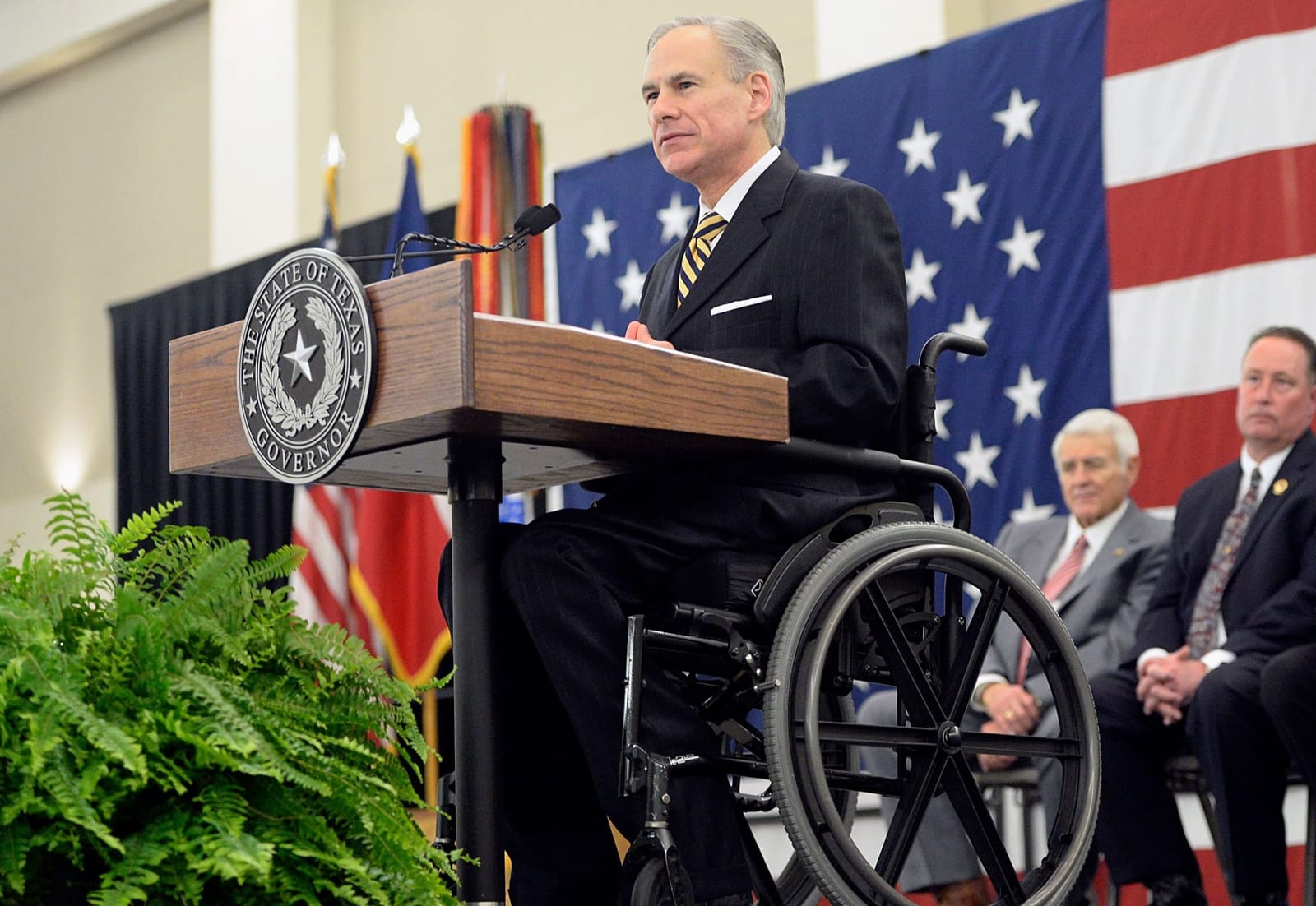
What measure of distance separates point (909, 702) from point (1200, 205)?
257cm

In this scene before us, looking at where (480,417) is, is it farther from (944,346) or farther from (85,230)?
(85,230)

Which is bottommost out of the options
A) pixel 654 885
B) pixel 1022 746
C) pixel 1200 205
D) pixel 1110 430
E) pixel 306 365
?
pixel 654 885

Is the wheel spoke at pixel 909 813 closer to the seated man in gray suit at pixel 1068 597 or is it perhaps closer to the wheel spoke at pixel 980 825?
the wheel spoke at pixel 980 825

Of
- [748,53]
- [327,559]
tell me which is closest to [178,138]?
[327,559]

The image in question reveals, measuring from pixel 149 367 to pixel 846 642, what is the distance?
6956mm

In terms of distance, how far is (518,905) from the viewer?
185 centimetres

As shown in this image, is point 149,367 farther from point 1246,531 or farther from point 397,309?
point 397,309

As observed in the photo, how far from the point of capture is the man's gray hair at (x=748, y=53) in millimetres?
2092

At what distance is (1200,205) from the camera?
3842 millimetres

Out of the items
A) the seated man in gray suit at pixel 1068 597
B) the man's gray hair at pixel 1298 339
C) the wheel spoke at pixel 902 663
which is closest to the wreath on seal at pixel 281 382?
the wheel spoke at pixel 902 663

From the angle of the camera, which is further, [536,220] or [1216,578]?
[1216,578]

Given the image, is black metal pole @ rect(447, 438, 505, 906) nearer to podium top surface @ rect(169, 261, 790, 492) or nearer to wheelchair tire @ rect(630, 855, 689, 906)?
podium top surface @ rect(169, 261, 790, 492)

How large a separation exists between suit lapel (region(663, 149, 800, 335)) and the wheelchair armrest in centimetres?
29

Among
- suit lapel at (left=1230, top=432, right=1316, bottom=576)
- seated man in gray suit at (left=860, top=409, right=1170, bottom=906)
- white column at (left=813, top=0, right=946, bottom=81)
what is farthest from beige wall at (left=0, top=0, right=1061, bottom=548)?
suit lapel at (left=1230, top=432, right=1316, bottom=576)
